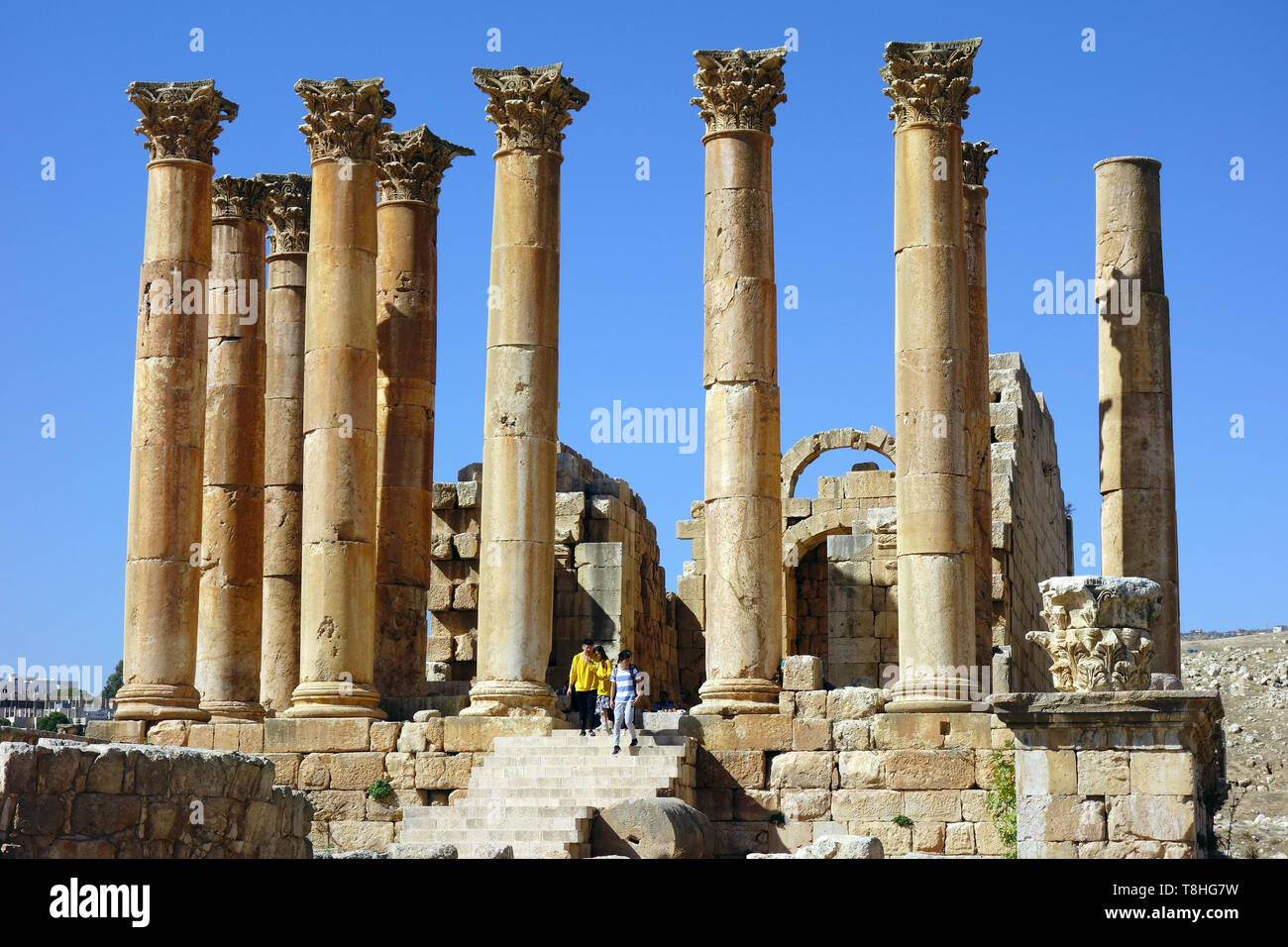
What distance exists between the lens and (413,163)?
34375 millimetres

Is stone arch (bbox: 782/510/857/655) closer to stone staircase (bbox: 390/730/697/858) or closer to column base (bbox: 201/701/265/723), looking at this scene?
column base (bbox: 201/701/265/723)

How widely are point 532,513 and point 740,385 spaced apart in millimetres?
3761

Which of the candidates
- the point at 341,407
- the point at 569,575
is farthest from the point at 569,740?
the point at 569,575

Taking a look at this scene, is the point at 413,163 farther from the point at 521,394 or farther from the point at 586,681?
the point at 586,681

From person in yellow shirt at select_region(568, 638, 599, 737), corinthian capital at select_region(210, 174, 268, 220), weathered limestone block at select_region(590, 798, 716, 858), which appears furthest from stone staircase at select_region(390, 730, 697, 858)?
corinthian capital at select_region(210, 174, 268, 220)

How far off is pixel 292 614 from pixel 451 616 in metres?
3.52

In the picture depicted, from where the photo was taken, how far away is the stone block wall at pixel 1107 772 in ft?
64.3

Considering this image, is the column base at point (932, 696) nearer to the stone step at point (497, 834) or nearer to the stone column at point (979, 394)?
the stone column at point (979, 394)

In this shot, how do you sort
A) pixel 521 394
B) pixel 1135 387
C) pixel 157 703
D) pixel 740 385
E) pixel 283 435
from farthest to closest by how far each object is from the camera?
pixel 283 435
pixel 1135 387
pixel 521 394
pixel 157 703
pixel 740 385

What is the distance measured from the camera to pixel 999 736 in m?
26.0

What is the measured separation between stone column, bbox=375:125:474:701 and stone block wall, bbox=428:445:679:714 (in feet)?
5.81

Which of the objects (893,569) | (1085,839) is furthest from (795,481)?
(1085,839)

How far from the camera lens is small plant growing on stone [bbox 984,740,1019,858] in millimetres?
25141
